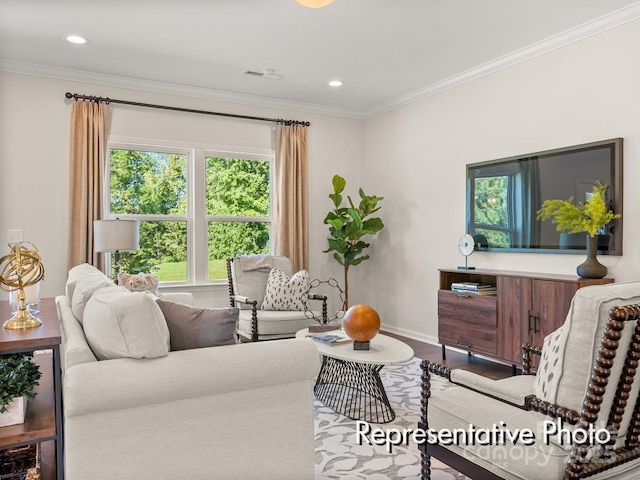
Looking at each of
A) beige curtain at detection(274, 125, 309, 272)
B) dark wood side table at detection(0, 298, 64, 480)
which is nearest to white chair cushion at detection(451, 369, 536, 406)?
dark wood side table at detection(0, 298, 64, 480)

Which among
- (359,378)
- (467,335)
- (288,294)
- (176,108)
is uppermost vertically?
(176,108)

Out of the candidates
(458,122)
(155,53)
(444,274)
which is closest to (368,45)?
(458,122)

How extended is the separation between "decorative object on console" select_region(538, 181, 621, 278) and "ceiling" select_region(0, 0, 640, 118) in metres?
1.30

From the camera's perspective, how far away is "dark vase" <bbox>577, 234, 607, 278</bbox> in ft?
11.2

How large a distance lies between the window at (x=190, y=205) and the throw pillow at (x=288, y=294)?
1005mm

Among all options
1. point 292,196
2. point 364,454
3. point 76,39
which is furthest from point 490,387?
point 292,196

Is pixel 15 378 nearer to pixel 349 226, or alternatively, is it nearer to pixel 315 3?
pixel 315 3

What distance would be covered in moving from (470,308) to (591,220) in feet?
3.95

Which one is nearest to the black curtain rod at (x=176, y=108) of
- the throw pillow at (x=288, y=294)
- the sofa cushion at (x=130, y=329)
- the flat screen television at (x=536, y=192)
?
the throw pillow at (x=288, y=294)

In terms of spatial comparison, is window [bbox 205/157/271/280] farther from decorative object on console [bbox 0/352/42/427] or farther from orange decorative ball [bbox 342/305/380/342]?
decorative object on console [bbox 0/352/42/427]

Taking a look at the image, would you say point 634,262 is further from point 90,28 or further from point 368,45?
point 90,28

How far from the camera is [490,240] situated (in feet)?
14.6

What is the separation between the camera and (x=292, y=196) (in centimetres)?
566

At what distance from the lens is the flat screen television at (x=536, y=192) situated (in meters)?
3.50
